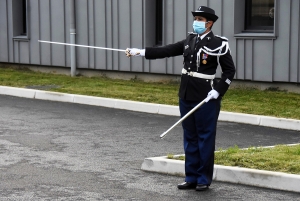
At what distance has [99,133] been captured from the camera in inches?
464

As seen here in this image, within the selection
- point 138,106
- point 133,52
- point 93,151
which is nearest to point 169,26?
point 138,106

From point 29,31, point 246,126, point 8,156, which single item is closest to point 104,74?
point 29,31

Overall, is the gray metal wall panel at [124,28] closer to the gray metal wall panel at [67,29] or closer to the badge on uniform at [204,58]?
the gray metal wall panel at [67,29]

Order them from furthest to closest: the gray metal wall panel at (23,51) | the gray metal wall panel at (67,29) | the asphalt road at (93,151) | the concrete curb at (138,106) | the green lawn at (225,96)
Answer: the gray metal wall panel at (23,51) < the gray metal wall panel at (67,29) < the concrete curb at (138,106) < the green lawn at (225,96) < the asphalt road at (93,151)

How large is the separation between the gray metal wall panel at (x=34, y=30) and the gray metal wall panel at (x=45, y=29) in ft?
0.45

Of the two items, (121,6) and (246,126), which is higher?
(121,6)

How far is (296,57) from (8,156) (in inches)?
290

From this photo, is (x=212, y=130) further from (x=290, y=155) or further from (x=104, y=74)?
(x=104, y=74)

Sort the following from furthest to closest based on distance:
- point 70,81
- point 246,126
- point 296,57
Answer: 1. point 70,81
2. point 296,57
3. point 246,126

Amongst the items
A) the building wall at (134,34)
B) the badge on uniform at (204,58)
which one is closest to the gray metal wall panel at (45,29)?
the building wall at (134,34)

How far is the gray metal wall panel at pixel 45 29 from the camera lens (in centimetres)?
2019

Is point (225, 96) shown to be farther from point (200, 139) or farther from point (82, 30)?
point (200, 139)

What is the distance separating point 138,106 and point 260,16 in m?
3.66

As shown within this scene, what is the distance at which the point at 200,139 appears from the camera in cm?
801
